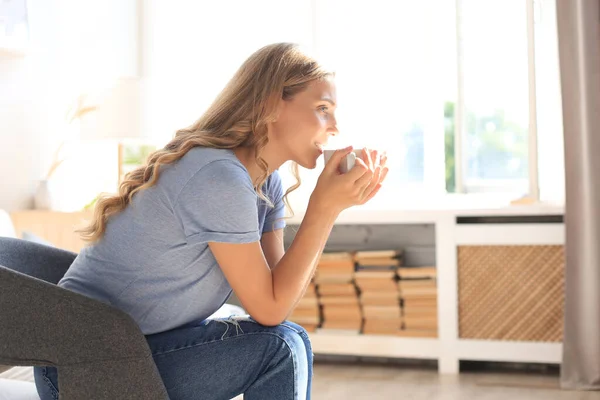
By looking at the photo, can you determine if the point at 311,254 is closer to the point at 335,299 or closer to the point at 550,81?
the point at 335,299

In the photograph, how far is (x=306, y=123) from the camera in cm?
153

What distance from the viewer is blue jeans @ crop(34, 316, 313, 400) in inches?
52.9

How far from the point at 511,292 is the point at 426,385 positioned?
20.3 inches

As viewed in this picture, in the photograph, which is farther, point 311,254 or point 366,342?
point 366,342

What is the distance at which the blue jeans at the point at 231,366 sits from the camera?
4.41 feet

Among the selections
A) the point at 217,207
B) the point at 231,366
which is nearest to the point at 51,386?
the point at 231,366

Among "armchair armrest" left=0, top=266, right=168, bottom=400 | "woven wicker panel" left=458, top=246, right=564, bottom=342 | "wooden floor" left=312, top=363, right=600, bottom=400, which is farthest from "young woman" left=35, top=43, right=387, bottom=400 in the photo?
"woven wicker panel" left=458, top=246, right=564, bottom=342

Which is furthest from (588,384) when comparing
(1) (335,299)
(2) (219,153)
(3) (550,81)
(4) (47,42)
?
(4) (47,42)

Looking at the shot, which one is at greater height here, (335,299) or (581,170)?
(581,170)

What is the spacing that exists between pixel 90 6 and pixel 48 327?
269 cm

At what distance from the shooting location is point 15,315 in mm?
1237

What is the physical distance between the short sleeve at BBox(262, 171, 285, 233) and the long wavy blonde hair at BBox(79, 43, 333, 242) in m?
0.18

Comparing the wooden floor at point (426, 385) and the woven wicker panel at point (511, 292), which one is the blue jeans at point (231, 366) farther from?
the woven wicker panel at point (511, 292)

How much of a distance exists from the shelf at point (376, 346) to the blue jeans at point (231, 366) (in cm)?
194
